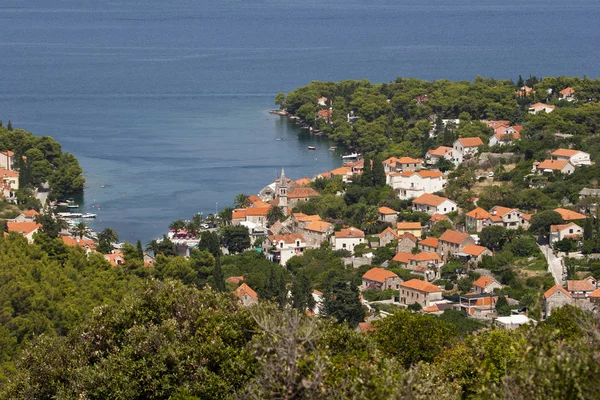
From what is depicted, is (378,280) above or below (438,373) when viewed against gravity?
below

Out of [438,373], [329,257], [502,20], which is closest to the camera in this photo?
[438,373]

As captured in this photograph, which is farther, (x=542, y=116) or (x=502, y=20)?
(x=502, y=20)

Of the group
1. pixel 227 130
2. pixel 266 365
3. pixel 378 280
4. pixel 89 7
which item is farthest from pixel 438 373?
pixel 89 7

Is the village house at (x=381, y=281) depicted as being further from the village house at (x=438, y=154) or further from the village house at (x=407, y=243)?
the village house at (x=438, y=154)

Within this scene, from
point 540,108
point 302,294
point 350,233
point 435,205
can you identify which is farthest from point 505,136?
point 302,294

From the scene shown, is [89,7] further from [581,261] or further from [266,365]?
[266,365]

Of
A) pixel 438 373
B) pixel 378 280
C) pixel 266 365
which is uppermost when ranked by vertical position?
pixel 266 365

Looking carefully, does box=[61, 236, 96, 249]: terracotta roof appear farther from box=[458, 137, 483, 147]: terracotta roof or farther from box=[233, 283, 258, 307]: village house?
box=[458, 137, 483, 147]: terracotta roof
